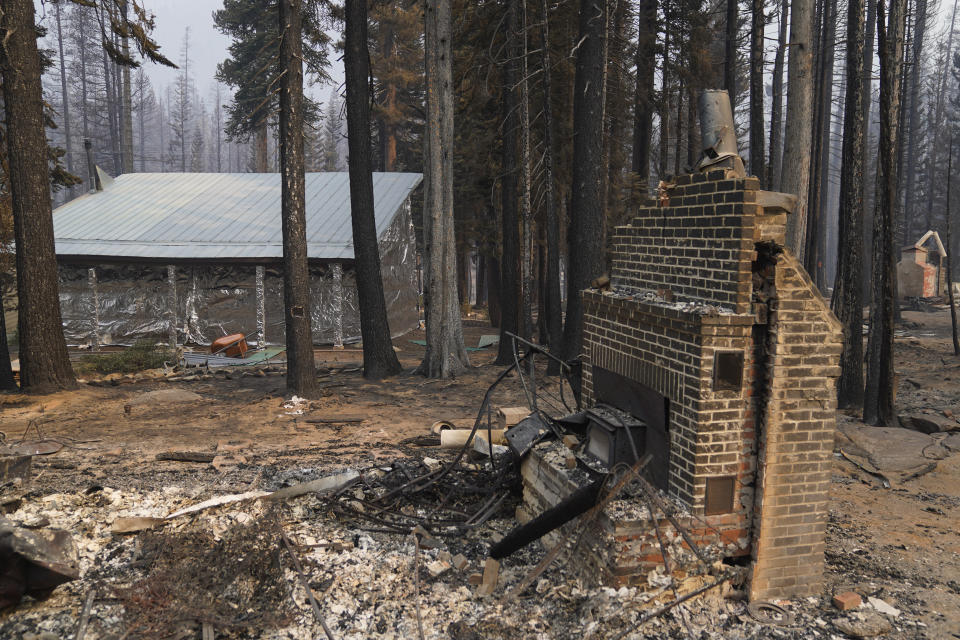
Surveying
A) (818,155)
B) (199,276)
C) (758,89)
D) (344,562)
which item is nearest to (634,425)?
(344,562)

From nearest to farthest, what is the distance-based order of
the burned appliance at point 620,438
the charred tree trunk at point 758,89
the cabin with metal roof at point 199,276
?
the burned appliance at point 620,438, the charred tree trunk at point 758,89, the cabin with metal roof at point 199,276

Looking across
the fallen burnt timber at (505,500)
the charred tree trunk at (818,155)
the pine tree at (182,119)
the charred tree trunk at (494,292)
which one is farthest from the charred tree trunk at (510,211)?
the pine tree at (182,119)

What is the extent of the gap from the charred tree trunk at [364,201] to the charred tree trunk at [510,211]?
6.23 ft

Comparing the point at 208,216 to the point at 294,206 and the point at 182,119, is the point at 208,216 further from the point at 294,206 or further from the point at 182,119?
the point at 182,119

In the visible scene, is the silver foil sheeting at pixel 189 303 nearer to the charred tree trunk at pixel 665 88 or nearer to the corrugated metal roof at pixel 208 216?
the corrugated metal roof at pixel 208 216

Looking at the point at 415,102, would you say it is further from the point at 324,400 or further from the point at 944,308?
the point at 944,308

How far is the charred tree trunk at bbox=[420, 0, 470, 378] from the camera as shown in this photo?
1375 centimetres

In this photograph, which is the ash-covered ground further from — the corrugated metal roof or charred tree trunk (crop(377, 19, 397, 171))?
charred tree trunk (crop(377, 19, 397, 171))

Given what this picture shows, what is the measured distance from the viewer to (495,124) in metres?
17.6

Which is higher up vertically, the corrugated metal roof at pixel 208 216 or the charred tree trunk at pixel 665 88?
the charred tree trunk at pixel 665 88

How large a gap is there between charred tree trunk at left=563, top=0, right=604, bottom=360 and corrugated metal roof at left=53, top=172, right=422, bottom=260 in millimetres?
7631

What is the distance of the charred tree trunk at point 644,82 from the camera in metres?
18.4

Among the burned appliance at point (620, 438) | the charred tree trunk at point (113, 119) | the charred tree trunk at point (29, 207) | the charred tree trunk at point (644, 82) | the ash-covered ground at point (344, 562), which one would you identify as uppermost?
the charred tree trunk at point (113, 119)

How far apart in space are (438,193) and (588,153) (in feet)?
10.6
